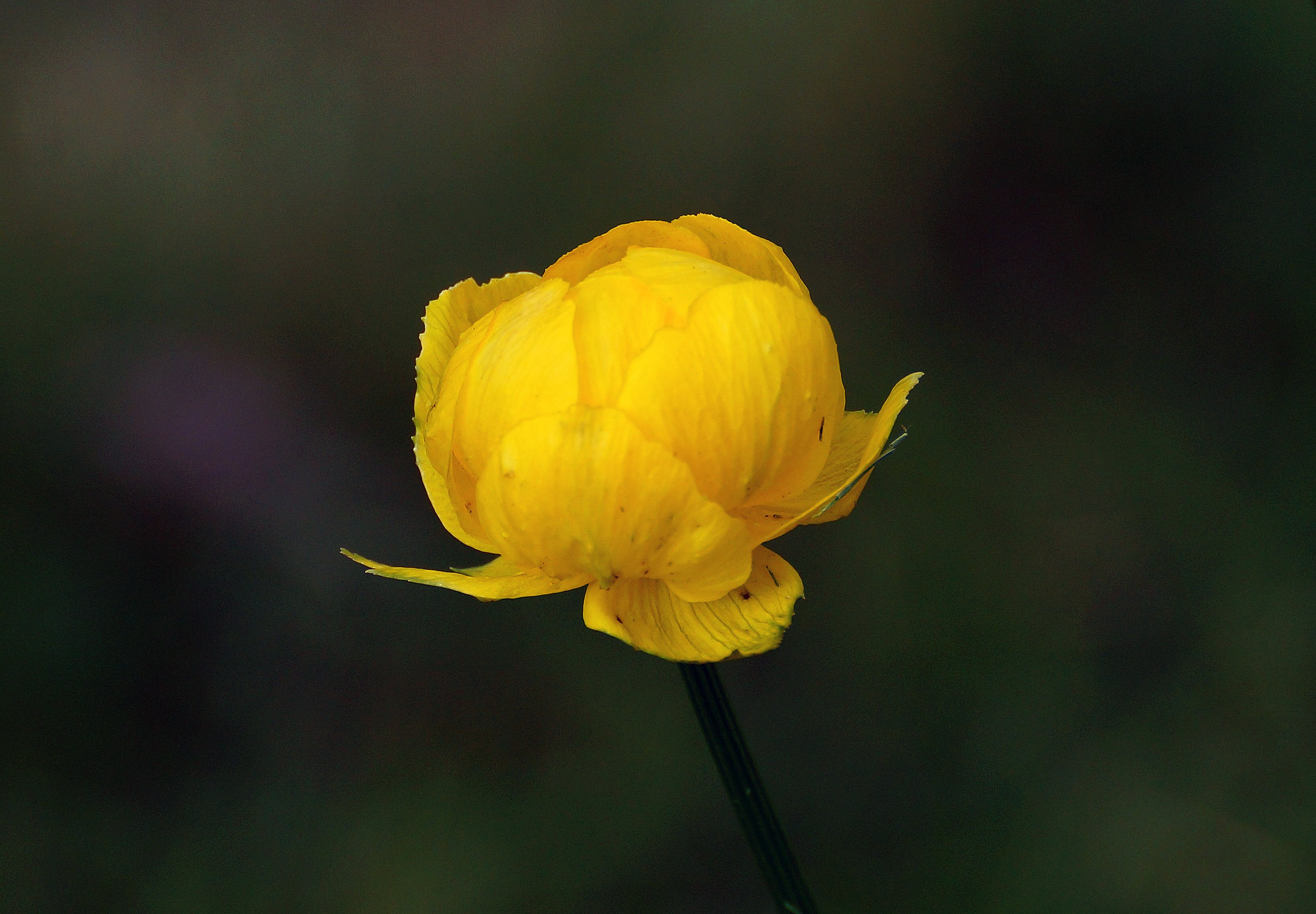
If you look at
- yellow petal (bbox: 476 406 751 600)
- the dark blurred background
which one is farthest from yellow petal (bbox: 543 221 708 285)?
the dark blurred background

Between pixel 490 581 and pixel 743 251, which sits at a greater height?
pixel 743 251

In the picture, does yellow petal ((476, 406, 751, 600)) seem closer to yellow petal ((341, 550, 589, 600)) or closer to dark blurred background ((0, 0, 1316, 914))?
yellow petal ((341, 550, 589, 600))

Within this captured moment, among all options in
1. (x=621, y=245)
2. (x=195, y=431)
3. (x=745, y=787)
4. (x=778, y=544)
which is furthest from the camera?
(x=195, y=431)

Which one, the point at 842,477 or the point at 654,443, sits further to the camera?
the point at 842,477

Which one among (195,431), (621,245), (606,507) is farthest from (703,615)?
(195,431)

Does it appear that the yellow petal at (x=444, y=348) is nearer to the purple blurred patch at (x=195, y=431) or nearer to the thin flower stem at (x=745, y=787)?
the thin flower stem at (x=745, y=787)

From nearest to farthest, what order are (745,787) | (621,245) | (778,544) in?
(745,787), (621,245), (778,544)

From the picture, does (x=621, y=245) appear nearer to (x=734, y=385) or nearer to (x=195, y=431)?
(x=734, y=385)

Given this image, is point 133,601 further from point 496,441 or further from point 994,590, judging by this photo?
point 994,590

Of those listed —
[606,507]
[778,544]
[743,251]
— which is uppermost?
[743,251]
